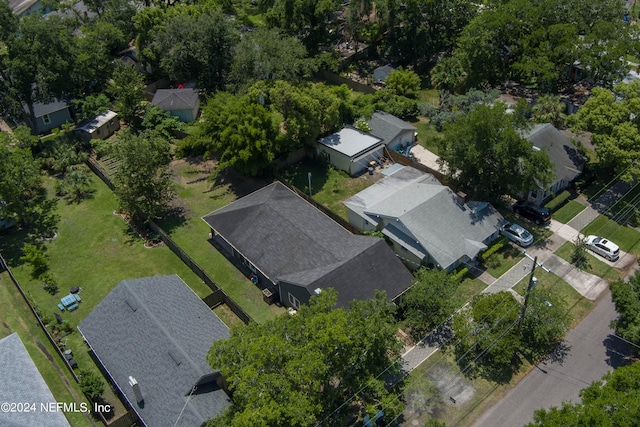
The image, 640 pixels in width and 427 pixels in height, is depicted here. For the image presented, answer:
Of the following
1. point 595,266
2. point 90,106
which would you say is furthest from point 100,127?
point 595,266

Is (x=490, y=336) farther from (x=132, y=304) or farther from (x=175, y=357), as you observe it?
(x=132, y=304)

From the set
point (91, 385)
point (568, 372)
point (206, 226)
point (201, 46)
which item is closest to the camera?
point (91, 385)

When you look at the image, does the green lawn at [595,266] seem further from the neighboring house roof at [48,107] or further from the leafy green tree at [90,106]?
the neighboring house roof at [48,107]

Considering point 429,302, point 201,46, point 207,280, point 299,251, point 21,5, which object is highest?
point 201,46

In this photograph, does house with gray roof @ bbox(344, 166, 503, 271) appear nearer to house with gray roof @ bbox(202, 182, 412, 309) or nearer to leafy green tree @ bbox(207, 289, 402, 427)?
house with gray roof @ bbox(202, 182, 412, 309)

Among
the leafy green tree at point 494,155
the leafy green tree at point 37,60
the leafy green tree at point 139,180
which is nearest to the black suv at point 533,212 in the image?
the leafy green tree at point 494,155

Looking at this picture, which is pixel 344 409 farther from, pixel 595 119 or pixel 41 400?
pixel 595 119

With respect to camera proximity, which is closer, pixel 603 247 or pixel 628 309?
pixel 628 309
